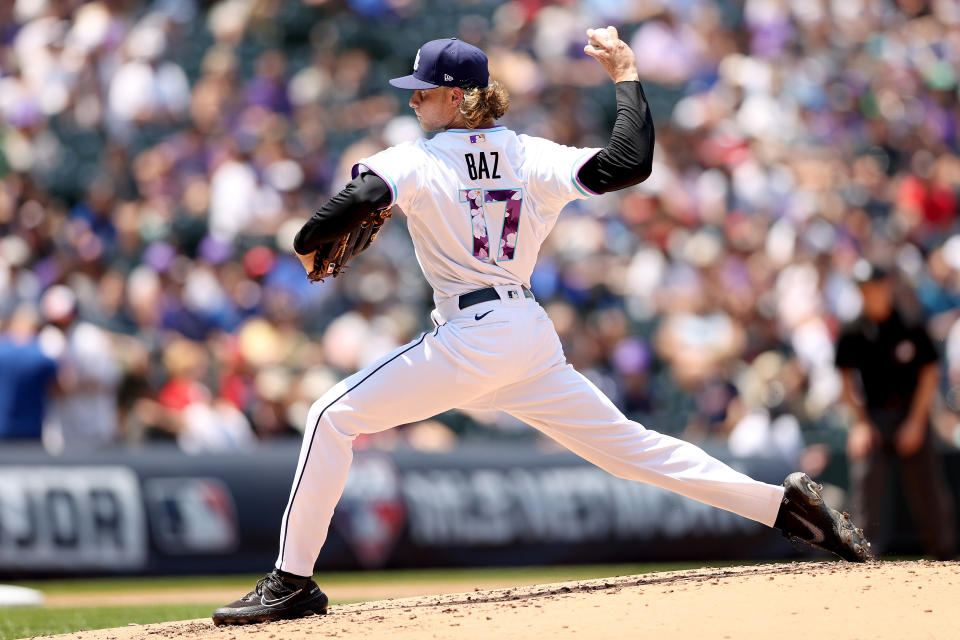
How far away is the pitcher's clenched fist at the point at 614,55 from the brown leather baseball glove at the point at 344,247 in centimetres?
101

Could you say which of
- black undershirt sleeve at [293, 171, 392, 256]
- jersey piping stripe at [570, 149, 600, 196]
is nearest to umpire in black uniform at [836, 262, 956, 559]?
jersey piping stripe at [570, 149, 600, 196]

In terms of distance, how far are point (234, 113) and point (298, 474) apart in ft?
31.9

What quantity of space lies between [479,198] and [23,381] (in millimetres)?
5886

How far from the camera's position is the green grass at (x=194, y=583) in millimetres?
7363

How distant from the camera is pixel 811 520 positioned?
5602mm

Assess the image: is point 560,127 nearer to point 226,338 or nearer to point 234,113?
point 234,113

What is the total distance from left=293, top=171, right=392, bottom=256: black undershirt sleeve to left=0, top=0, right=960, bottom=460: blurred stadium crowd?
15.7ft

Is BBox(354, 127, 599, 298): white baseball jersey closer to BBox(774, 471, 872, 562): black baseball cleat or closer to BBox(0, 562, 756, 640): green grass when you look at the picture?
BBox(774, 471, 872, 562): black baseball cleat

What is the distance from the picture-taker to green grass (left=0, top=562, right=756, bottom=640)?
7.36 meters

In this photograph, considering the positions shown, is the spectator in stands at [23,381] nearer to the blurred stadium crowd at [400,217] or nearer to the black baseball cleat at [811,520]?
the blurred stadium crowd at [400,217]

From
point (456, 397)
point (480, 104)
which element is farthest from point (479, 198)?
point (456, 397)

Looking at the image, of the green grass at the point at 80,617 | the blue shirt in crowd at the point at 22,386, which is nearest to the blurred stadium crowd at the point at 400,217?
the blue shirt in crowd at the point at 22,386

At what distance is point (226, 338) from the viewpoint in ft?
38.6

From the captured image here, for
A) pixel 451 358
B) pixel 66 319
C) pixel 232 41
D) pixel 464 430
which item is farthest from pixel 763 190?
pixel 451 358
